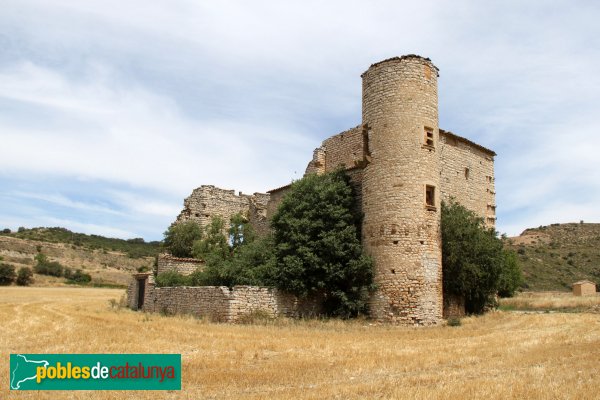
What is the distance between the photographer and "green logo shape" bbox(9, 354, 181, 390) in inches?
314

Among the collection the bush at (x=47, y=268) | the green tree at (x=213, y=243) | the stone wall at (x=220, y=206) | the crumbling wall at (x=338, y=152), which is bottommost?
the bush at (x=47, y=268)

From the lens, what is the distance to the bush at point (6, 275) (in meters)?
50.6

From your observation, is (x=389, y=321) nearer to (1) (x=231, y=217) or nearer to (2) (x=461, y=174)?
(2) (x=461, y=174)

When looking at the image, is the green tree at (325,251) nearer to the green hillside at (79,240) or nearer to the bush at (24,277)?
the bush at (24,277)

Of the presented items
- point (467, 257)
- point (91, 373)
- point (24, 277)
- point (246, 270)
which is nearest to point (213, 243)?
point (246, 270)

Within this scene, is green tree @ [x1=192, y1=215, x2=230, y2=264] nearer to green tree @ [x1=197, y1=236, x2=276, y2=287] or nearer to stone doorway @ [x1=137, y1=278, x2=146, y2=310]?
stone doorway @ [x1=137, y1=278, x2=146, y2=310]

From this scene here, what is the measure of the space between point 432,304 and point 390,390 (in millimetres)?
12386

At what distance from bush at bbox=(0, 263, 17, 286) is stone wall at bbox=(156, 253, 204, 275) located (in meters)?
30.7

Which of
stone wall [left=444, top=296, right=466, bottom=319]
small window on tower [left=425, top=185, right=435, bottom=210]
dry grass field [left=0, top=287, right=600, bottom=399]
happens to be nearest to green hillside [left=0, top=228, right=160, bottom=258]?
stone wall [left=444, top=296, right=466, bottom=319]

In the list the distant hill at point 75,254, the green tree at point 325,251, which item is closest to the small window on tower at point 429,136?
the green tree at point 325,251

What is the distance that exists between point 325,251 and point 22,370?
1364 centimetres

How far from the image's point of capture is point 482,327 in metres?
18.3

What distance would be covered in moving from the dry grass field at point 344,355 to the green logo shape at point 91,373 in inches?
10.7

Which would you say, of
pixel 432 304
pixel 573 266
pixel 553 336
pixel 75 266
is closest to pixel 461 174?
pixel 432 304
